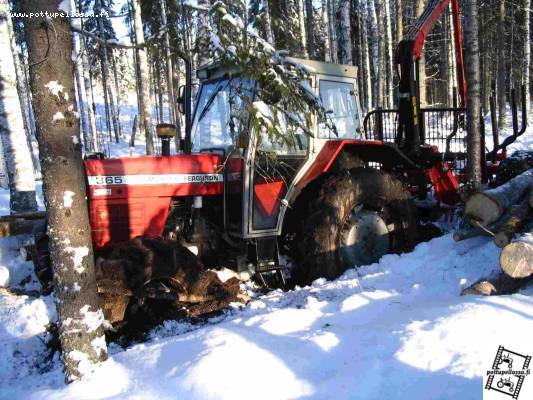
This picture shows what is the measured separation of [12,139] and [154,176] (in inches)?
160

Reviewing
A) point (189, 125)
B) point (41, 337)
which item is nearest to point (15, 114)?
point (189, 125)

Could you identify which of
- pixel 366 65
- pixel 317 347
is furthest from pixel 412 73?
pixel 366 65

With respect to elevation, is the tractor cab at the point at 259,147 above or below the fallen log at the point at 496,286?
above

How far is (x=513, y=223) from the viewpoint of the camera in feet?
14.0

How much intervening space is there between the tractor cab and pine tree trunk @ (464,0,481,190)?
5.81 feet

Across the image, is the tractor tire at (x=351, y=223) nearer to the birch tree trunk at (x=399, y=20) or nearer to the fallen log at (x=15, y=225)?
the fallen log at (x=15, y=225)

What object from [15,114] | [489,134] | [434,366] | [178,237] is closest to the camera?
[434,366]

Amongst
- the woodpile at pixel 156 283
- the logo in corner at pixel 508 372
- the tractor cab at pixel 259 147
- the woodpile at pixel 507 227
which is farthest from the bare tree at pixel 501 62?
the logo in corner at pixel 508 372

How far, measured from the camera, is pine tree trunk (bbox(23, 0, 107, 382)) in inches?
112

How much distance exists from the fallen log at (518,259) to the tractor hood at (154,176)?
236 centimetres

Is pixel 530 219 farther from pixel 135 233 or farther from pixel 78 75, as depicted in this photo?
pixel 78 75

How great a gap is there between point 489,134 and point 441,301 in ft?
57.3

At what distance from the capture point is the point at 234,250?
4.97 meters

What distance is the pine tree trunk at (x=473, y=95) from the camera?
6.19 m
